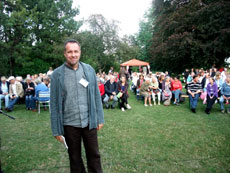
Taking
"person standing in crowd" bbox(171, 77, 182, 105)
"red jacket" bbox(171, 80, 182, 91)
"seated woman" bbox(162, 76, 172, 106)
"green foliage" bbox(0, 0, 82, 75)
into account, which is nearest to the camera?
"seated woman" bbox(162, 76, 172, 106)

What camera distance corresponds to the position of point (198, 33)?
16922 millimetres

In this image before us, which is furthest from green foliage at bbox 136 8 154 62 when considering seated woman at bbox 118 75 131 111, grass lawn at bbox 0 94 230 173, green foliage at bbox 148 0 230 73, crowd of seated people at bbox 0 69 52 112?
grass lawn at bbox 0 94 230 173

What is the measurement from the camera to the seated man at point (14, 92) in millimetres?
7550

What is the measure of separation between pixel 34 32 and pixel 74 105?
2768 cm

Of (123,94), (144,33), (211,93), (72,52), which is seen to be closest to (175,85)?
(211,93)

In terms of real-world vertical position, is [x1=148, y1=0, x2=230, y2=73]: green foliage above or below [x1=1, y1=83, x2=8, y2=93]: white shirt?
above

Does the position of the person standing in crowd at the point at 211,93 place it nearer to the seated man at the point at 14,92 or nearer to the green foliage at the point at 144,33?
the seated man at the point at 14,92

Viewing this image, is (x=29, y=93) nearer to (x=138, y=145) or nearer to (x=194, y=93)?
(x=138, y=145)

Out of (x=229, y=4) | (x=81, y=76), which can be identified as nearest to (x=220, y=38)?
(x=229, y=4)

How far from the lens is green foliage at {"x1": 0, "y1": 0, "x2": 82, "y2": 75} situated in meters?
22.8

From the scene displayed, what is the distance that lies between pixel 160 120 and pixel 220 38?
12154mm

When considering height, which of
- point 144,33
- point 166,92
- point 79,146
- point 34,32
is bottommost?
point 79,146

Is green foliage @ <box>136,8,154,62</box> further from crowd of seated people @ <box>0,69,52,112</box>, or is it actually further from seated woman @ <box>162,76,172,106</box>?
crowd of seated people @ <box>0,69,52,112</box>

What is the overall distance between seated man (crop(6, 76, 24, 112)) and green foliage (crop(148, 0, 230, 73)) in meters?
14.0
